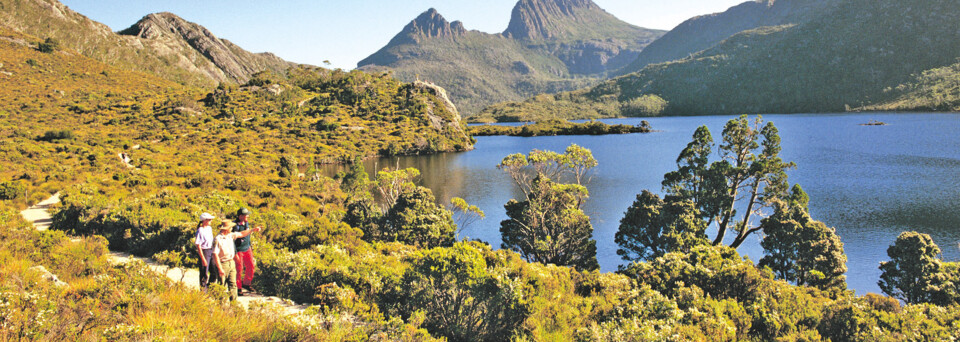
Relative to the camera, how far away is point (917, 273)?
20.2 meters

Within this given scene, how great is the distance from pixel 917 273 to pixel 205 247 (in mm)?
30078

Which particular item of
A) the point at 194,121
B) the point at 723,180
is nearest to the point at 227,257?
the point at 723,180

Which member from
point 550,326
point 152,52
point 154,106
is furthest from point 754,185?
point 152,52

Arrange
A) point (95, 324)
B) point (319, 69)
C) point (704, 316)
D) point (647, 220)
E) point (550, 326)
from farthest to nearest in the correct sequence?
point (319, 69), point (647, 220), point (704, 316), point (550, 326), point (95, 324)

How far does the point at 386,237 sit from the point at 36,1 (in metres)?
217

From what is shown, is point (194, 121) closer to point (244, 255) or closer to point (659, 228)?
point (244, 255)

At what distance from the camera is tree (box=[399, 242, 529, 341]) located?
11227 mm

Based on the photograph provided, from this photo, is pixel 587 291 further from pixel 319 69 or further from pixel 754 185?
pixel 319 69

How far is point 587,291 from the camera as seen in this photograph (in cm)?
1645

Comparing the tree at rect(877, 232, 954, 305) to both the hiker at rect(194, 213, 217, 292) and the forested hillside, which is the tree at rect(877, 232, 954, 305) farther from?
the hiker at rect(194, 213, 217, 292)

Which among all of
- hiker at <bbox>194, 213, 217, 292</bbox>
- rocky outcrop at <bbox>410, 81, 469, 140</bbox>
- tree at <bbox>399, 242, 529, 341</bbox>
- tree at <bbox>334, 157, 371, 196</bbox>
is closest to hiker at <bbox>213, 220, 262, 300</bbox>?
hiker at <bbox>194, 213, 217, 292</bbox>

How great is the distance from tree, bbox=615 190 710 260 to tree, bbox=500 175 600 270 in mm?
2569

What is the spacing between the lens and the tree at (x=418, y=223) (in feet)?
88.9

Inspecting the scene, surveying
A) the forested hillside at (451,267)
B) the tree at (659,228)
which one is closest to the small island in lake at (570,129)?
the forested hillside at (451,267)
